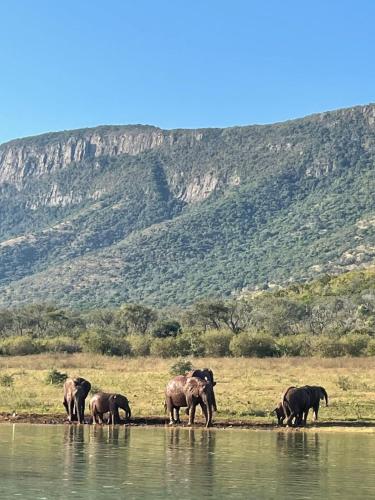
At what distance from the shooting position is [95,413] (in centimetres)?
2744

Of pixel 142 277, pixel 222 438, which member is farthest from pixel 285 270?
pixel 222 438

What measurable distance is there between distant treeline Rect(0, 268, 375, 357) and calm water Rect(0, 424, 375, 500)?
133 ft

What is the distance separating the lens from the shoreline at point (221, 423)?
26281mm

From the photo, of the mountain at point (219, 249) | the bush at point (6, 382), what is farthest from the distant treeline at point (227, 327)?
the mountain at point (219, 249)

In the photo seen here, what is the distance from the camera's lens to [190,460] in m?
19.5

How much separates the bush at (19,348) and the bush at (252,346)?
Result: 15889 millimetres

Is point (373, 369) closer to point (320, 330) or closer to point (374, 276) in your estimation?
point (320, 330)

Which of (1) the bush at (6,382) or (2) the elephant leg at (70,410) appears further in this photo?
(1) the bush at (6,382)

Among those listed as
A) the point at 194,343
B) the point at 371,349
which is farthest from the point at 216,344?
the point at 371,349

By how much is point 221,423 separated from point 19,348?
44623mm

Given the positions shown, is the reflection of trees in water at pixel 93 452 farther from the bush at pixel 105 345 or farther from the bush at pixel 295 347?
the bush at pixel 105 345

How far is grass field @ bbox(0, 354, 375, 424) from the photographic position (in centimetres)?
3086

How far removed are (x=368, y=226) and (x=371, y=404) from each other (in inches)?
5017

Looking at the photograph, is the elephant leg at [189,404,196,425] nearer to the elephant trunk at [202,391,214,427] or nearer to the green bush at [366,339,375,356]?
the elephant trunk at [202,391,214,427]
